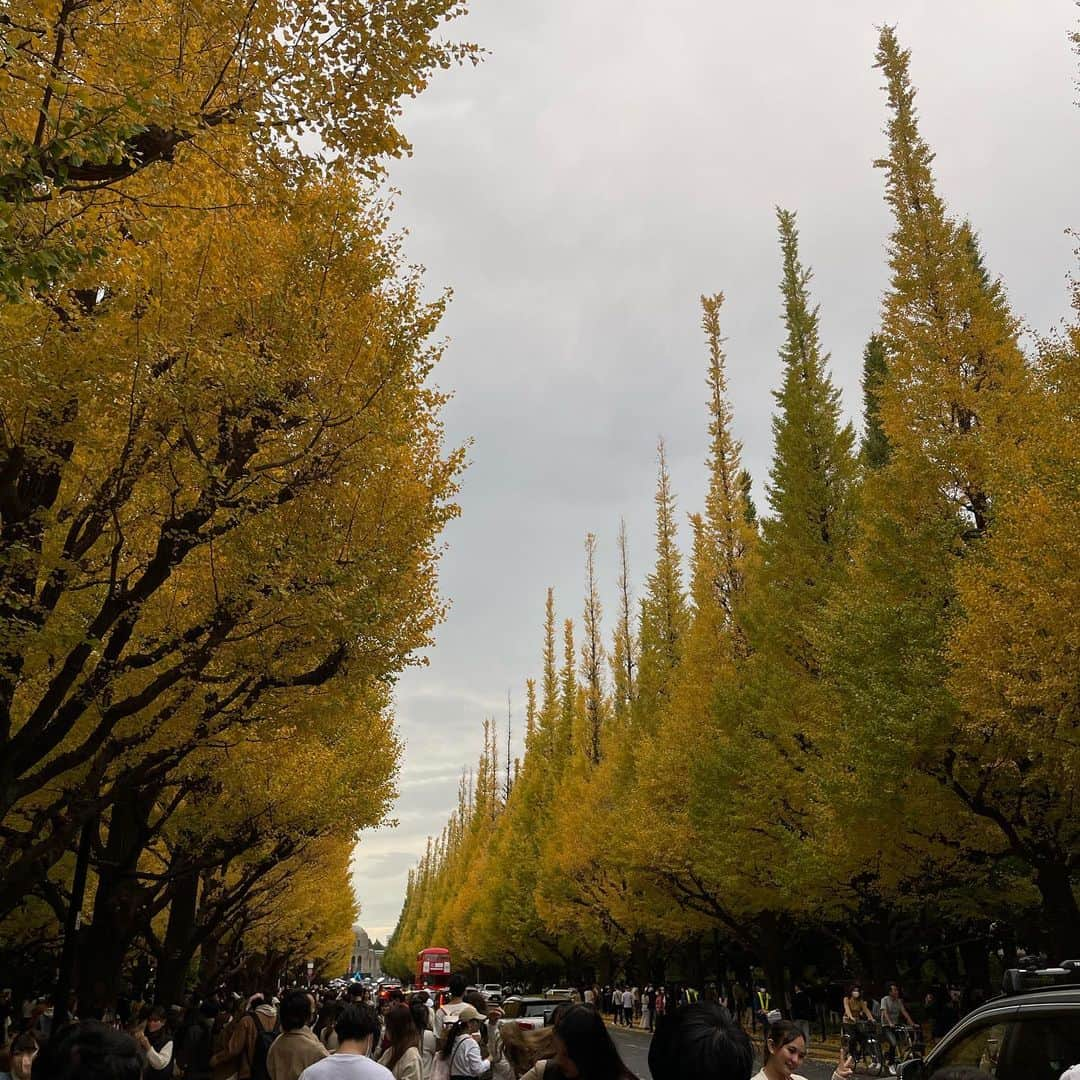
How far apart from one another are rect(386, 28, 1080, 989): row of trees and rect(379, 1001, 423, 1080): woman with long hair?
344 inches

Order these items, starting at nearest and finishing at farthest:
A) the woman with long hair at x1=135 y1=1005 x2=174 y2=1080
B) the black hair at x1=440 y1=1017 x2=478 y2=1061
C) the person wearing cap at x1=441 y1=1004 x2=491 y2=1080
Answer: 1. the person wearing cap at x1=441 y1=1004 x2=491 y2=1080
2. the black hair at x1=440 y1=1017 x2=478 y2=1061
3. the woman with long hair at x1=135 y1=1005 x2=174 y2=1080

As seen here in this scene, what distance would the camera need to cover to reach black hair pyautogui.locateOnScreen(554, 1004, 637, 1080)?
3.31 m

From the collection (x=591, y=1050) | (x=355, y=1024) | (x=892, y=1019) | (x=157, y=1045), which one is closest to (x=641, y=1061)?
(x=892, y=1019)

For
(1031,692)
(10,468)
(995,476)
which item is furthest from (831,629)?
(10,468)

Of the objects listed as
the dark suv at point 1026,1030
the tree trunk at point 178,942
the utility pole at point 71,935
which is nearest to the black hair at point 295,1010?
the dark suv at point 1026,1030

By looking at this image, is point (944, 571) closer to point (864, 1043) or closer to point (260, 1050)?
point (864, 1043)

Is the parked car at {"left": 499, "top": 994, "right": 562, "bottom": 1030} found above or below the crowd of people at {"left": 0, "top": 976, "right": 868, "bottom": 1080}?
below

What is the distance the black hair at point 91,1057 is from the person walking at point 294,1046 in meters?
3.95

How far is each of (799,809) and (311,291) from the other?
17356 mm

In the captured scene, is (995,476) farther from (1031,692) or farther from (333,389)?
(333,389)

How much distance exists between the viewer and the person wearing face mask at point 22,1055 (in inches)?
369

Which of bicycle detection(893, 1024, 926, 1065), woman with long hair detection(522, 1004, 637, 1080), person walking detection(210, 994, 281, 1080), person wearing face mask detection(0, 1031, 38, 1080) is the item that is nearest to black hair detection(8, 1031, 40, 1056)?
person wearing face mask detection(0, 1031, 38, 1080)

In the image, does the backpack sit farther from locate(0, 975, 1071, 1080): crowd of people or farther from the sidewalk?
the sidewalk

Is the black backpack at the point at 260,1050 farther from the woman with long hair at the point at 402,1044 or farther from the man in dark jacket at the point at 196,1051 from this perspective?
the woman with long hair at the point at 402,1044
